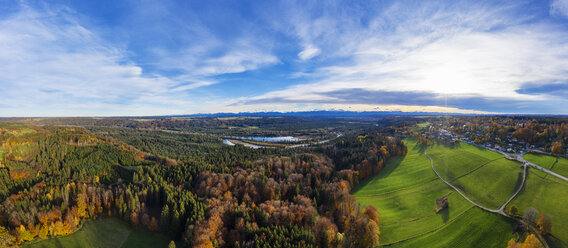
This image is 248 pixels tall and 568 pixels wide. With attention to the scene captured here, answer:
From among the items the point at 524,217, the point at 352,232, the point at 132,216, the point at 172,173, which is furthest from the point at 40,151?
the point at 524,217

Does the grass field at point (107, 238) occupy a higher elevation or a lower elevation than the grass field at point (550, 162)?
lower

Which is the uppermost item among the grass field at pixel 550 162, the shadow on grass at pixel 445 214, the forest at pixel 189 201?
the grass field at pixel 550 162

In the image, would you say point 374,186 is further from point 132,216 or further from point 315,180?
point 132,216

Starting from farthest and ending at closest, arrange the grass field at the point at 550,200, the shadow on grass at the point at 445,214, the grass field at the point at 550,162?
the grass field at the point at 550,162 < the shadow on grass at the point at 445,214 < the grass field at the point at 550,200

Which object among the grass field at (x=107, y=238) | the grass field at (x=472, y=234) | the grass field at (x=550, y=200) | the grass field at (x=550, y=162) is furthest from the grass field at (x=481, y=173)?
the grass field at (x=107, y=238)

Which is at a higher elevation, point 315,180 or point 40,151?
point 40,151

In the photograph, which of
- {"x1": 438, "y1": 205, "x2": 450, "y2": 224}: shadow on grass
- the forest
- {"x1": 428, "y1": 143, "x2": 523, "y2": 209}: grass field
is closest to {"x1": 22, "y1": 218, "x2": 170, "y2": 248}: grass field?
the forest

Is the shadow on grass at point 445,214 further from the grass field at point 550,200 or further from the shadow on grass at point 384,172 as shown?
the shadow on grass at point 384,172
